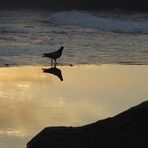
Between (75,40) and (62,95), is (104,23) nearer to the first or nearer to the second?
(75,40)

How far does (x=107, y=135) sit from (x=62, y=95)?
5.03 metres

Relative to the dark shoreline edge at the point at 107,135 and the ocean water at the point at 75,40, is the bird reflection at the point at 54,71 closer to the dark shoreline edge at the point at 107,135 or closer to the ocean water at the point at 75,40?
the ocean water at the point at 75,40

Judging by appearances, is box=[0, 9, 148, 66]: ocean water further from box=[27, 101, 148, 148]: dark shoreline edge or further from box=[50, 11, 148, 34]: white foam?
box=[27, 101, 148, 148]: dark shoreline edge

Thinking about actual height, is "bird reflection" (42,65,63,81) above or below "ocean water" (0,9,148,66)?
above

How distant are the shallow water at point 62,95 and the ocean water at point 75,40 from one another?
136 cm

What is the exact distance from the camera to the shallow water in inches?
373

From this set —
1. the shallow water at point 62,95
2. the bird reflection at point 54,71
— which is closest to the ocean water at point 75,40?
the bird reflection at point 54,71

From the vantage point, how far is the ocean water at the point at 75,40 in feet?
58.1

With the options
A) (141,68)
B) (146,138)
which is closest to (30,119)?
(146,138)

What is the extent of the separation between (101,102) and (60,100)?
74 cm

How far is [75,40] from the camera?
891 inches

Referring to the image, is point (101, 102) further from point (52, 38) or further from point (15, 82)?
point (52, 38)

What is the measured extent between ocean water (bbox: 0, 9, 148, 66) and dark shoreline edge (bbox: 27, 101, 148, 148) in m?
9.09

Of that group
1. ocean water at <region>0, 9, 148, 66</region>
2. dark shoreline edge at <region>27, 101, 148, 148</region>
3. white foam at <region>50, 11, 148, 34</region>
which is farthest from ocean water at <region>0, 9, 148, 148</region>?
dark shoreline edge at <region>27, 101, 148, 148</region>
